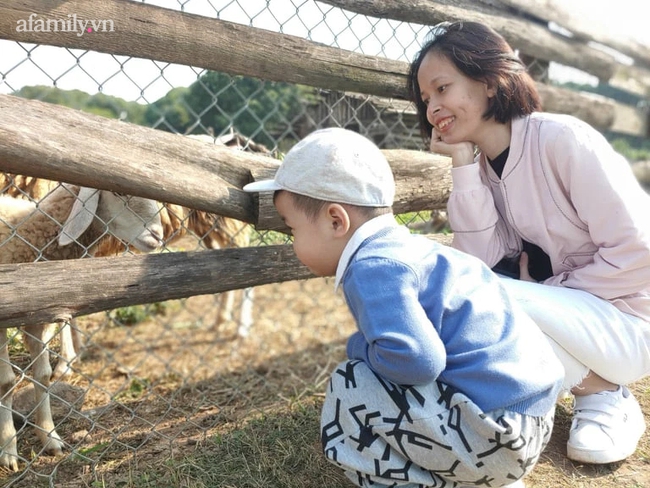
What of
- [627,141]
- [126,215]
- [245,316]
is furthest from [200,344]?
[627,141]

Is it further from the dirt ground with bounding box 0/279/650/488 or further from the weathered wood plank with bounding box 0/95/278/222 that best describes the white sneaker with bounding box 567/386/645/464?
the weathered wood plank with bounding box 0/95/278/222

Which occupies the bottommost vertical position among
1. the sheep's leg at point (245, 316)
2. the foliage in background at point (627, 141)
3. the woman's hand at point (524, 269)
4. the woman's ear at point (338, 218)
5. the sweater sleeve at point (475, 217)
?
the sheep's leg at point (245, 316)

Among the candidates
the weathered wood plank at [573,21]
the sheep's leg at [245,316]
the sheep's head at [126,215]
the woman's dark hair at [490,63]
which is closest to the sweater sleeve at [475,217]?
the woman's dark hair at [490,63]

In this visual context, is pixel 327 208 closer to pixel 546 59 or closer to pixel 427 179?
pixel 427 179

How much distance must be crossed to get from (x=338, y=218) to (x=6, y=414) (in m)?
1.78

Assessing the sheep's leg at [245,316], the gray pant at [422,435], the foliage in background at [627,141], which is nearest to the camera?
the gray pant at [422,435]

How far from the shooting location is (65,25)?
2238mm

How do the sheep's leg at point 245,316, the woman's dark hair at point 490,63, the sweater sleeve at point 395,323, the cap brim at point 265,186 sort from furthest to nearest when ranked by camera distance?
the sheep's leg at point 245,316
the woman's dark hair at point 490,63
the cap brim at point 265,186
the sweater sleeve at point 395,323

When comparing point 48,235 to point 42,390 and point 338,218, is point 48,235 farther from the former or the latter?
point 338,218

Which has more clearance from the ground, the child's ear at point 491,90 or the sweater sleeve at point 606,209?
the child's ear at point 491,90

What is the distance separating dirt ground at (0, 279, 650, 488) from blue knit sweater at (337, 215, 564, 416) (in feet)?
2.39

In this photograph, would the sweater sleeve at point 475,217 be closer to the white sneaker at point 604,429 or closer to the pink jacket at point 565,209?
the pink jacket at point 565,209

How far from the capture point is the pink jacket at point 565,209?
233 cm

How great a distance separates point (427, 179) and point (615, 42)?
12.7 ft
